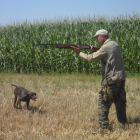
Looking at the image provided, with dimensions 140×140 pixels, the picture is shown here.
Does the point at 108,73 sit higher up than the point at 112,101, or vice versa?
the point at 108,73

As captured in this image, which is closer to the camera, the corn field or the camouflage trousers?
the camouflage trousers

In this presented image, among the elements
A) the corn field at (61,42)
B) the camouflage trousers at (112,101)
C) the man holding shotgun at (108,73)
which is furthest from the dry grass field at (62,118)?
the corn field at (61,42)

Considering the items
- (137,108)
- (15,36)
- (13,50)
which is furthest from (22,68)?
(137,108)

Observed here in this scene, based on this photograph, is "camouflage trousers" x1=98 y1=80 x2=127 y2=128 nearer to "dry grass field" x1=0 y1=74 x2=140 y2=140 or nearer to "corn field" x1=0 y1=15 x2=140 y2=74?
"dry grass field" x1=0 y1=74 x2=140 y2=140

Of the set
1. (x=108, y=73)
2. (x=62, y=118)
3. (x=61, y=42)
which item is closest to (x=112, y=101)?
(x=108, y=73)

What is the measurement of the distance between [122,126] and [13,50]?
37.7 feet

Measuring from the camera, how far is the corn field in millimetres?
13508

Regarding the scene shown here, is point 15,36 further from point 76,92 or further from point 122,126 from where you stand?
point 122,126

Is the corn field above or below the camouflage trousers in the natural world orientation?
above

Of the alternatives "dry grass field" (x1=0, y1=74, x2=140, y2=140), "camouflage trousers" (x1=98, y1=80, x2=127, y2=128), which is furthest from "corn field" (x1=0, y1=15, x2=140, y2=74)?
"camouflage trousers" (x1=98, y1=80, x2=127, y2=128)

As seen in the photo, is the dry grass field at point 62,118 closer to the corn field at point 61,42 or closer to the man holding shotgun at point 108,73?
the man holding shotgun at point 108,73

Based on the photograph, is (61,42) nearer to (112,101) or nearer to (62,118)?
(62,118)

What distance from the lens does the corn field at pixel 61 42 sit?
44.3ft

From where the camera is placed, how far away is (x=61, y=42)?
14523 mm
